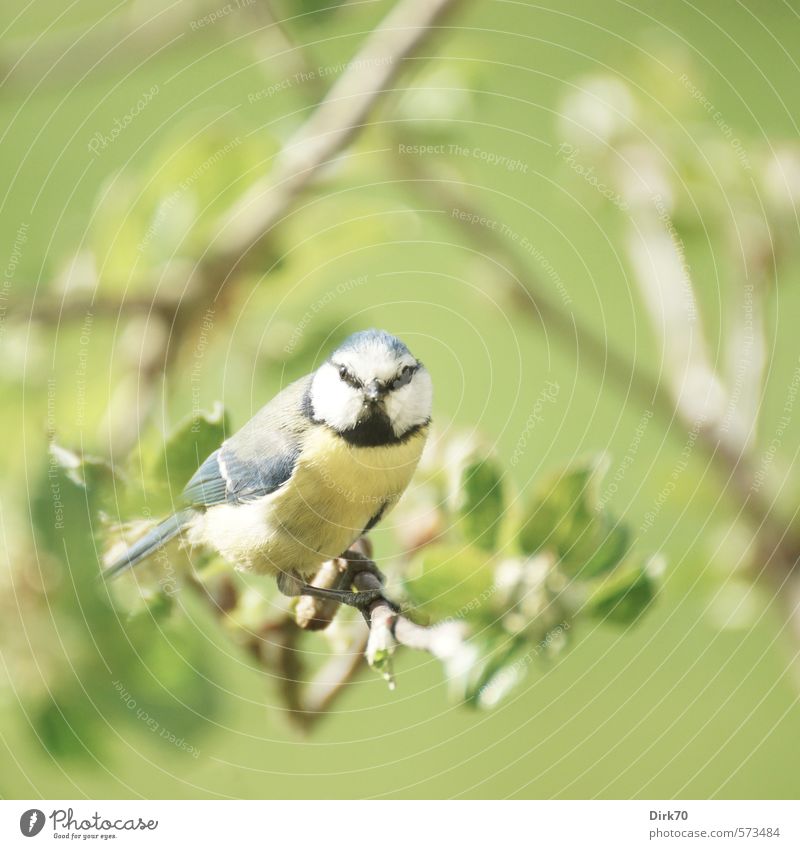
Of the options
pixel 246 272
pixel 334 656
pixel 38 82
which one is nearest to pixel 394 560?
pixel 334 656

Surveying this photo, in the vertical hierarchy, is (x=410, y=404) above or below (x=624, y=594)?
above

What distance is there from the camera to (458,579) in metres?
0.41

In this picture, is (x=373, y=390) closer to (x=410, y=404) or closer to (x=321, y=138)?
(x=410, y=404)

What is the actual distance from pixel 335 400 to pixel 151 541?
0.49 ft

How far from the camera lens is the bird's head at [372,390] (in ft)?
1.74

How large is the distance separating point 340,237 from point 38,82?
24 centimetres

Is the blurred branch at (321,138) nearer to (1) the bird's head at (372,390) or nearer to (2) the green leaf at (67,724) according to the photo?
(1) the bird's head at (372,390)

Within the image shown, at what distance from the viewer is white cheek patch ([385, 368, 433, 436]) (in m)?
0.55

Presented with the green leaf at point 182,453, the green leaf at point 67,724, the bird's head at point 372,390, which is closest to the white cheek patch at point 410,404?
the bird's head at point 372,390

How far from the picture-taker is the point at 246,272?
22.7 inches

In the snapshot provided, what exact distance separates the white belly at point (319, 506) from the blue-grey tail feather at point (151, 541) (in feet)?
0.10

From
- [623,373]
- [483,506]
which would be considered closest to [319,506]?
[483,506]

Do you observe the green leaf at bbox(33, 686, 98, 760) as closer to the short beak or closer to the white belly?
the white belly

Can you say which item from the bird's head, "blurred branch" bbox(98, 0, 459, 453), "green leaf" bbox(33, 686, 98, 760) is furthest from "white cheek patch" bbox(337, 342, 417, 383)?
"green leaf" bbox(33, 686, 98, 760)
